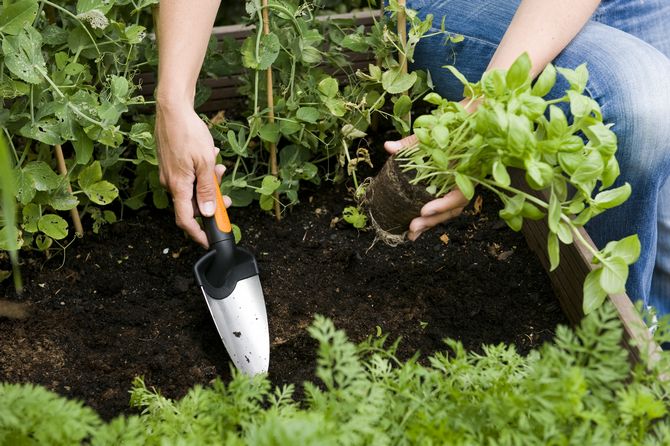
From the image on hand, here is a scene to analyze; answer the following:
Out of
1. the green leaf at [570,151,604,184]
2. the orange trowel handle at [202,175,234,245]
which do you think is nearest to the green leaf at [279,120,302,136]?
the orange trowel handle at [202,175,234,245]

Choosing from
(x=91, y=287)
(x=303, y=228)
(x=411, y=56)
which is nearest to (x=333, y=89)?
(x=411, y=56)

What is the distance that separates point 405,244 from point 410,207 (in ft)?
1.19

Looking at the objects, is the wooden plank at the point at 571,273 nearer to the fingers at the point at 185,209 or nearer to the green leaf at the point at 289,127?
the green leaf at the point at 289,127

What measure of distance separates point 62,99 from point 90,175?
0.67 feet

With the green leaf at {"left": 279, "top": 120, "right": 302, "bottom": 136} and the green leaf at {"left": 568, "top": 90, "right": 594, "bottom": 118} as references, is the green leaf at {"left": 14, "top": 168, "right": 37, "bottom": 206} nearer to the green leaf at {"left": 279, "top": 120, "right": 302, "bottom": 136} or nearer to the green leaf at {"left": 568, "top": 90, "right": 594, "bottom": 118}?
the green leaf at {"left": 279, "top": 120, "right": 302, "bottom": 136}

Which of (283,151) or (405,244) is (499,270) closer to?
(405,244)

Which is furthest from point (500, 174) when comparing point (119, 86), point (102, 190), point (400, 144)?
point (102, 190)

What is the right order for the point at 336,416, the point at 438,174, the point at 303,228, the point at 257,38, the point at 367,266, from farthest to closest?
the point at 303,228 < the point at 367,266 < the point at 257,38 < the point at 438,174 < the point at 336,416

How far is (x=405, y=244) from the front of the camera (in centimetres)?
182

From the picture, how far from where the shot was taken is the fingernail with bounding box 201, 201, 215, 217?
4.66 feet

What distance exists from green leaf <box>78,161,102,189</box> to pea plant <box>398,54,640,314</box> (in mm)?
746

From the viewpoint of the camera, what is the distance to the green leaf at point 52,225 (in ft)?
5.27

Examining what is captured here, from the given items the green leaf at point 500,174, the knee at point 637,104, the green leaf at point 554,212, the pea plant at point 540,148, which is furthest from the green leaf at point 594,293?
the knee at point 637,104

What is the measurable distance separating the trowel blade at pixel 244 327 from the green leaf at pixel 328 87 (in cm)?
48
